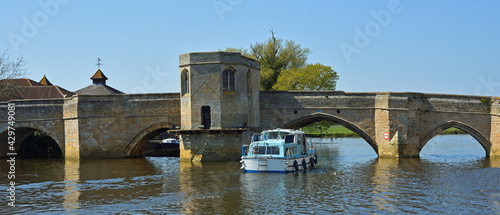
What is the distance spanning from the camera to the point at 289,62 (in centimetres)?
6316

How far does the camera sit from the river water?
2225cm

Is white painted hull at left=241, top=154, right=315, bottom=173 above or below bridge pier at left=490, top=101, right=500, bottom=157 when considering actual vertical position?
below

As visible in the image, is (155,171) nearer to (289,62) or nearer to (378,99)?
(378,99)

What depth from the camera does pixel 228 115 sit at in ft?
125

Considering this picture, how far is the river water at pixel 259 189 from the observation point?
22250 millimetres

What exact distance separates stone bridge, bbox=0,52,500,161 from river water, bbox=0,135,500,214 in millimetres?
2072

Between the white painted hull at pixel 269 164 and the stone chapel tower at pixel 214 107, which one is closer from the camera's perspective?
the white painted hull at pixel 269 164

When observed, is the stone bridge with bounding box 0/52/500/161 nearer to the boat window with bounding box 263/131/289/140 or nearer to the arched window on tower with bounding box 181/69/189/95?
the arched window on tower with bounding box 181/69/189/95

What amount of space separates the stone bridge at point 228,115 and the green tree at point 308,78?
52.1ft

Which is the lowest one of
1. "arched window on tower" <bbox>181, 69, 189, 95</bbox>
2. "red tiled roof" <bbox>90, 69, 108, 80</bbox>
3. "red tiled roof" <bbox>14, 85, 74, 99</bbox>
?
"arched window on tower" <bbox>181, 69, 189, 95</bbox>

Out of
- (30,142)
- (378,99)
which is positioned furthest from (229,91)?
(30,142)

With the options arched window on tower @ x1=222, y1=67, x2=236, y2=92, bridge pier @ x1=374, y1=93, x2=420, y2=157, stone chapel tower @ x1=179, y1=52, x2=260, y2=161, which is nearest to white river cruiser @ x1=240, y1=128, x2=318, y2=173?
stone chapel tower @ x1=179, y1=52, x2=260, y2=161

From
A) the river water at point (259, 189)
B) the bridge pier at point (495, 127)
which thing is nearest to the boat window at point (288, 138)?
the river water at point (259, 189)

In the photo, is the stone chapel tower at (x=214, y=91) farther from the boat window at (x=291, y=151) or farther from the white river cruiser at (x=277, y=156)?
the boat window at (x=291, y=151)
